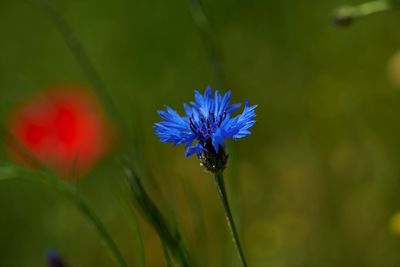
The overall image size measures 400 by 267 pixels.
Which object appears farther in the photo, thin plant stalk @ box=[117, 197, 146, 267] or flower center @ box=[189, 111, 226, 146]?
thin plant stalk @ box=[117, 197, 146, 267]

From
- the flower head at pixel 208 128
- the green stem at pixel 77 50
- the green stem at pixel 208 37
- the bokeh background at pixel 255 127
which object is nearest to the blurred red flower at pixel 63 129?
the bokeh background at pixel 255 127

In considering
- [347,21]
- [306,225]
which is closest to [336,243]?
[306,225]

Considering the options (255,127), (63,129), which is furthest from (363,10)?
(63,129)

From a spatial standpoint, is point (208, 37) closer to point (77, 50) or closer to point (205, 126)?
point (77, 50)

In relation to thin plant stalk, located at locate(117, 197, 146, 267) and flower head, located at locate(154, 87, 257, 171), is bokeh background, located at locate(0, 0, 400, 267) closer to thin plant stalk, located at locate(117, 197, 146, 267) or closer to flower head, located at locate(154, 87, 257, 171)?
thin plant stalk, located at locate(117, 197, 146, 267)

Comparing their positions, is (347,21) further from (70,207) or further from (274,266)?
(70,207)

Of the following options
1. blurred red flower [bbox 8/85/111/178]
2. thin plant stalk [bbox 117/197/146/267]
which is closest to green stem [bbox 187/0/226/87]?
thin plant stalk [bbox 117/197/146/267]

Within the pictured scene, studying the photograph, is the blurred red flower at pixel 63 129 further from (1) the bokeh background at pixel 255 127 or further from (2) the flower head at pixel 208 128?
(2) the flower head at pixel 208 128
